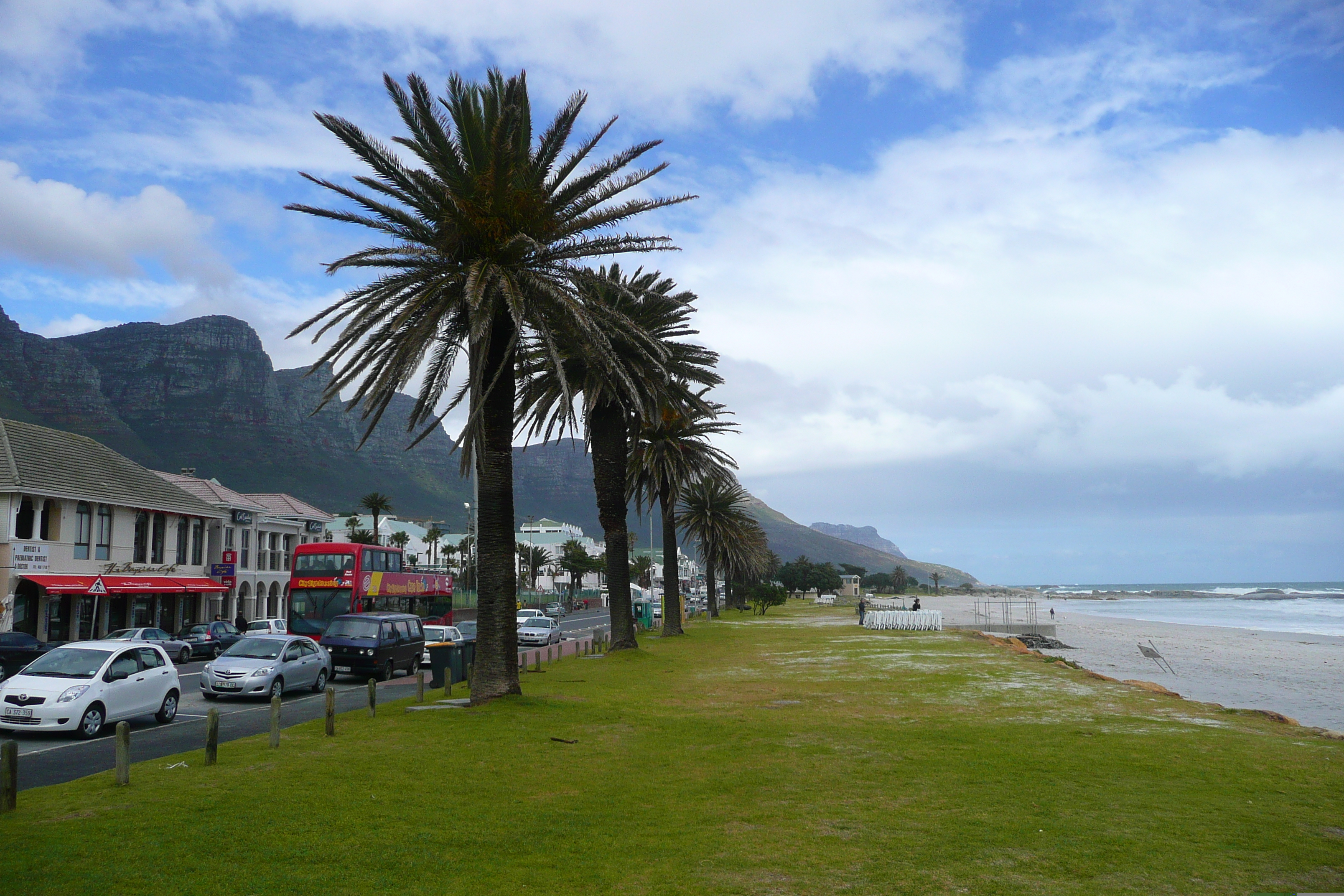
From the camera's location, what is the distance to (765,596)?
290ft

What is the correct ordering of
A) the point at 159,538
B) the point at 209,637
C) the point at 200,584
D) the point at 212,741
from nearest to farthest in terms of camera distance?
the point at 212,741, the point at 209,637, the point at 159,538, the point at 200,584

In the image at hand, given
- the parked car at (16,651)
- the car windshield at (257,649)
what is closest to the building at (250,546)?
the parked car at (16,651)

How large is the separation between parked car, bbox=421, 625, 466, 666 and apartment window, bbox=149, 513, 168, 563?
2490cm

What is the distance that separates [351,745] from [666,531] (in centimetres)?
3079

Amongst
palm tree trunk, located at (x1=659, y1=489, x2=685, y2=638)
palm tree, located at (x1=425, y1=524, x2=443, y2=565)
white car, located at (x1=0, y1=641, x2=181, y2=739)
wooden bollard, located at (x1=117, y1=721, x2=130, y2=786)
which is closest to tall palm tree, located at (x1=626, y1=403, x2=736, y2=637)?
palm tree trunk, located at (x1=659, y1=489, x2=685, y2=638)

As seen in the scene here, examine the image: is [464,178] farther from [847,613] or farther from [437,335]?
[847,613]

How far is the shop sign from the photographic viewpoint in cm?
3972

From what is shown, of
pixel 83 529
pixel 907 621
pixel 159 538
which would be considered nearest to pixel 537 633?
pixel 907 621

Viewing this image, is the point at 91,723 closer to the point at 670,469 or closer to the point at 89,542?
the point at 670,469

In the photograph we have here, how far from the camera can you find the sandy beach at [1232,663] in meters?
26.8

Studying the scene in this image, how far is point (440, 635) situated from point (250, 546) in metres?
39.3

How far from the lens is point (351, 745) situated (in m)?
14.1

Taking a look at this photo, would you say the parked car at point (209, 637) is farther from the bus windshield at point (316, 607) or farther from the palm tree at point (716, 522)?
the palm tree at point (716, 522)

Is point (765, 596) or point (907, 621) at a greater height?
point (765, 596)
